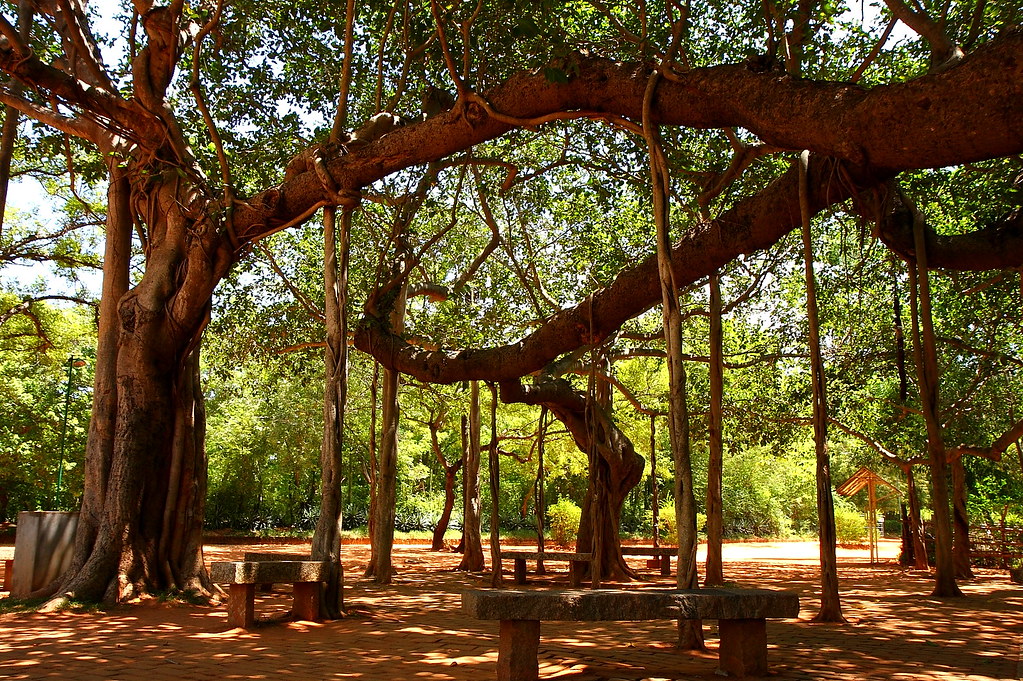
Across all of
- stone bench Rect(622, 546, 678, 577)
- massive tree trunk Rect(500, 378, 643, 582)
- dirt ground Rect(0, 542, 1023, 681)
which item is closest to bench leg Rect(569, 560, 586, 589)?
massive tree trunk Rect(500, 378, 643, 582)

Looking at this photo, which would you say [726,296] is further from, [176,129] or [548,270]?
[176,129]

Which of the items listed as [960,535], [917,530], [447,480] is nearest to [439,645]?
[960,535]

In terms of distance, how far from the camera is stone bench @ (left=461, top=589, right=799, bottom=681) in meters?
4.06

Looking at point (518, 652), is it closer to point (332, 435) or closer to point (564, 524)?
point (332, 435)

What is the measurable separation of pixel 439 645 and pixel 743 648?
7.15 feet

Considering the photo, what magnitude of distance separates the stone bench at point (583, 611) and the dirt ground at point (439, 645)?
0.34 m

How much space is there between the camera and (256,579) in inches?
245

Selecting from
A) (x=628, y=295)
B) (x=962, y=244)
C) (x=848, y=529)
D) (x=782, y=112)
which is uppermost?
(x=782, y=112)

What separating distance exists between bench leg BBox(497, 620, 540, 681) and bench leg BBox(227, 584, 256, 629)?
115 inches

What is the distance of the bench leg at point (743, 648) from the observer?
4.44 meters

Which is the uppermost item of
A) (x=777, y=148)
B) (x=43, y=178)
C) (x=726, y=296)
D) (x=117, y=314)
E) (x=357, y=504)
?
(x=43, y=178)

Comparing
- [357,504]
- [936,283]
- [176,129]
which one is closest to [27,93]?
[176,129]

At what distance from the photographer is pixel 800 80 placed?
5402 mm

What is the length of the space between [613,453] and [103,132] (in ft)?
25.7
